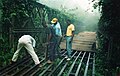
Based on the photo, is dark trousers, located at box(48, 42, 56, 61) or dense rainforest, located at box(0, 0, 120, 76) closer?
dense rainforest, located at box(0, 0, 120, 76)

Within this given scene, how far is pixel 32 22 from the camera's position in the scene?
12195 mm

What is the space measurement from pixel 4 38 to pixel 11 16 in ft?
3.39

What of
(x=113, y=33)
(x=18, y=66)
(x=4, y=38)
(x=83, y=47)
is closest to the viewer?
(x=18, y=66)

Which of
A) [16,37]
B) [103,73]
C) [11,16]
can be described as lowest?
[103,73]

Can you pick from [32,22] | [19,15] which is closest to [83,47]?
[32,22]

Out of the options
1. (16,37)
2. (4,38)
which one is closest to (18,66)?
(4,38)

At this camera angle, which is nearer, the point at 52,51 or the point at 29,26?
the point at 52,51

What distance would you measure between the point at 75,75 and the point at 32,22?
17.9 ft

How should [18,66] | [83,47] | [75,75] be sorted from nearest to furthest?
1. [75,75]
2. [18,66]
3. [83,47]

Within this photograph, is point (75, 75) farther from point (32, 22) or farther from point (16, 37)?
point (32, 22)

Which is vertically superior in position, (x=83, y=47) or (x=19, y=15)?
(x=19, y=15)

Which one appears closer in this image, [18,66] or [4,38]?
[18,66]

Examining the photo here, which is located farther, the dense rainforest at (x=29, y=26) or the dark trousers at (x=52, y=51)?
the dark trousers at (x=52, y=51)

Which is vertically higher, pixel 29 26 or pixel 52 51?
pixel 29 26
